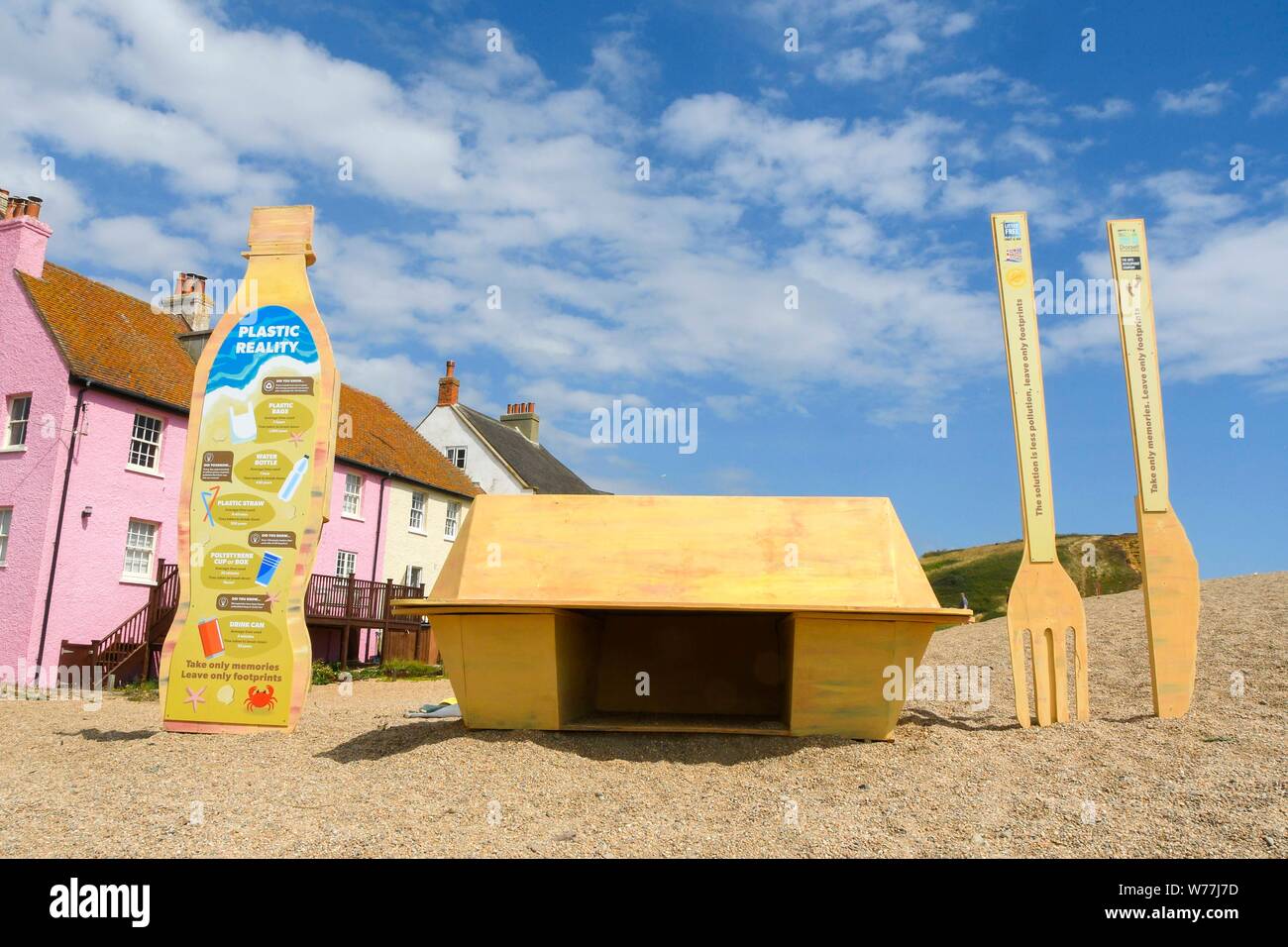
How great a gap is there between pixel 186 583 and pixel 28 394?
12.5 meters

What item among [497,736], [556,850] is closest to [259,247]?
[497,736]

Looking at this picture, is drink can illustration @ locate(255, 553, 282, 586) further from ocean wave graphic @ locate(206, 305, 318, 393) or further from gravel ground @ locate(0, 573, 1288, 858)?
ocean wave graphic @ locate(206, 305, 318, 393)

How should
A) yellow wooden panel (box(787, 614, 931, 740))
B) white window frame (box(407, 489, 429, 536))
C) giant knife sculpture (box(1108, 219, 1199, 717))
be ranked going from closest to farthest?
yellow wooden panel (box(787, 614, 931, 740))
giant knife sculpture (box(1108, 219, 1199, 717))
white window frame (box(407, 489, 429, 536))

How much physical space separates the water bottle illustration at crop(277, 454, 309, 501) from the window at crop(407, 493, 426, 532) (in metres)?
19.4

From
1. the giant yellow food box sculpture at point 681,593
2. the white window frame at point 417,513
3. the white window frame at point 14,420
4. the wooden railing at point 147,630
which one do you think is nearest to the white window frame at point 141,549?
the wooden railing at point 147,630

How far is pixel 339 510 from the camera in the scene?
25.5 metres

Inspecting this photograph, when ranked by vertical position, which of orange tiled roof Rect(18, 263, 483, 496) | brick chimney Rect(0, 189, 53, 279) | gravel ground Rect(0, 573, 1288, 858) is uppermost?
brick chimney Rect(0, 189, 53, 279)

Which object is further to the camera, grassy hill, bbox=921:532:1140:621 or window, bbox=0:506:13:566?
grassy hill, bbox=921:532:1140:621

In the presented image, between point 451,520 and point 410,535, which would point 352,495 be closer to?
point 410,535

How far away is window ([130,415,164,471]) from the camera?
19.5 metres

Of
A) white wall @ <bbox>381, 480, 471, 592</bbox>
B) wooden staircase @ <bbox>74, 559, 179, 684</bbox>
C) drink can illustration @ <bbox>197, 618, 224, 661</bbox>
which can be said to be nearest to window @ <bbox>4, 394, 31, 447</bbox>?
wooden staircase @ <bbox>74, 559, 179, 684</bbox>

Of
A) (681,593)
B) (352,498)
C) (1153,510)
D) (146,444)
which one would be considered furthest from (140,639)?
(1153,510)

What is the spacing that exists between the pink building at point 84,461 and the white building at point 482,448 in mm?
12108

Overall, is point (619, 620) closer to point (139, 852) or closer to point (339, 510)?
point (139, 852)
